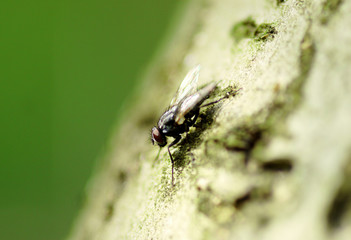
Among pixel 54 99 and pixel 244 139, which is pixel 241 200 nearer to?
pixel 244 139

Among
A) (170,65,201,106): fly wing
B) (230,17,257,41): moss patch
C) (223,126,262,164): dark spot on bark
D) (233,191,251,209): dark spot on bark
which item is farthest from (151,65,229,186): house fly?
(233,191,251,209): dark spot on bark

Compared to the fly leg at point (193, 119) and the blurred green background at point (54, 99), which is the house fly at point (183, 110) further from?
the blurred green background at point (54, 99)

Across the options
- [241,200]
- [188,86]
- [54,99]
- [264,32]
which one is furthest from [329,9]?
[54,99]

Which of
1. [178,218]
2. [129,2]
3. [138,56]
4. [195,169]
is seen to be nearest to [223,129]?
[195,169]

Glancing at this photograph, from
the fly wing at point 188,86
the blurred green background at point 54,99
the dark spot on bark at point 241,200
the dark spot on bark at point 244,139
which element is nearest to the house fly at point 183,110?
the fly wing at point 188,86

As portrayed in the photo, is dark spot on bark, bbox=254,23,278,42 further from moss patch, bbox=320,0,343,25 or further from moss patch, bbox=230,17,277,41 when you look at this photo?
moss patch, bbox=320,0,343,25

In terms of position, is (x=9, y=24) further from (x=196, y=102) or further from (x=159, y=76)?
(x=196, y=102)
